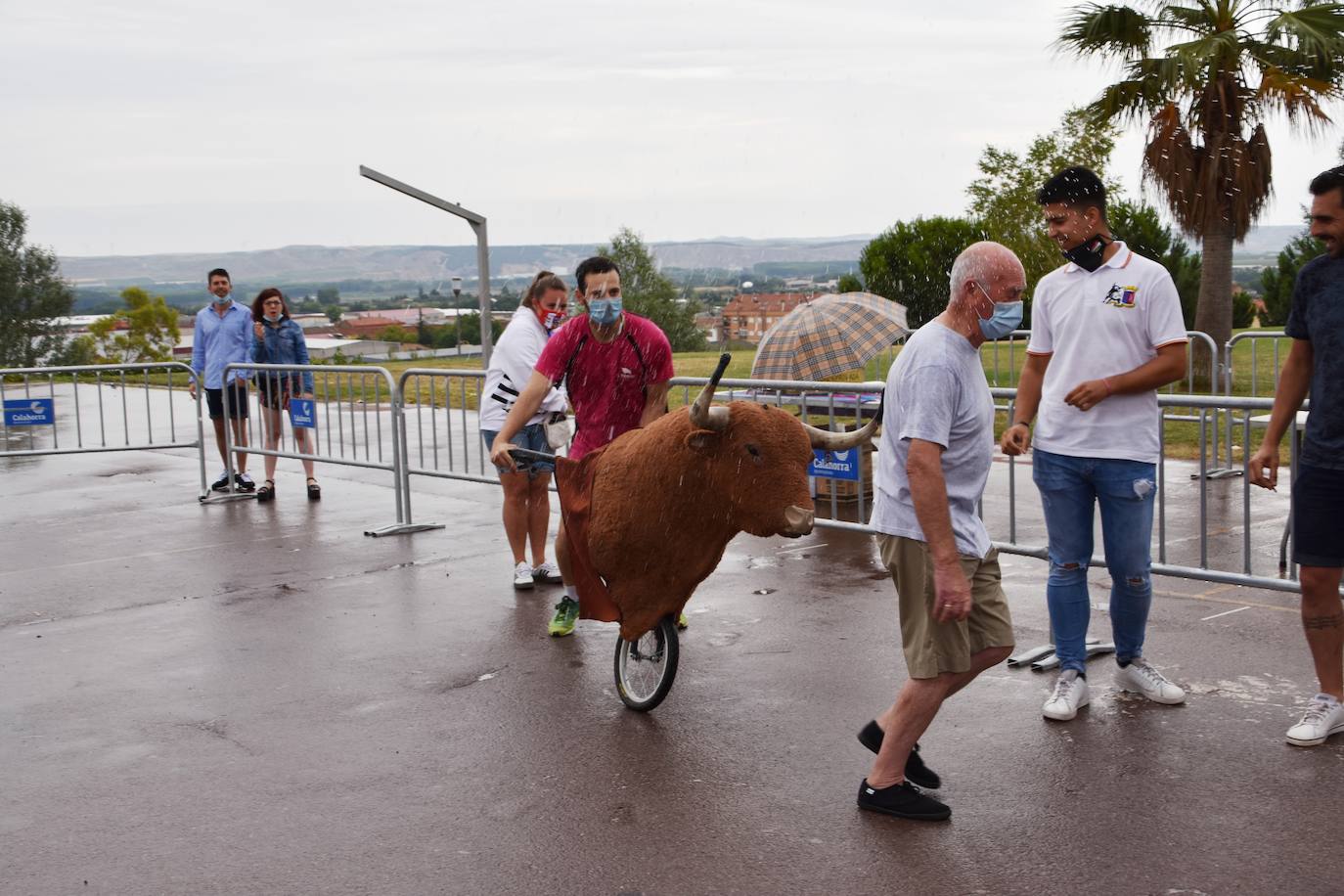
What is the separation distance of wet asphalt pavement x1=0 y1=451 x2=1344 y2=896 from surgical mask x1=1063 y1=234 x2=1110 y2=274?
6.15ft

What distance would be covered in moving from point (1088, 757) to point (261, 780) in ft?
10.4

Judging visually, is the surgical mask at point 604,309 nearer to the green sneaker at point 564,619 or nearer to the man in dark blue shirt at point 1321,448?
the green sneaker at point 564,619

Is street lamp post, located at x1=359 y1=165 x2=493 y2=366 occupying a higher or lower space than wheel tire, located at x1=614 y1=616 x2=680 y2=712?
→ higher

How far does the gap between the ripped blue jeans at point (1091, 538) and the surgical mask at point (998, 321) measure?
3.74 feet

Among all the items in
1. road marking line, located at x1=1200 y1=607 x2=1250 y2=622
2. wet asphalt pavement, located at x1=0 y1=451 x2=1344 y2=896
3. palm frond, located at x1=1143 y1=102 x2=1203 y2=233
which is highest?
palm frond, located at x1=1143 y1=102 x2=1203 y2=233

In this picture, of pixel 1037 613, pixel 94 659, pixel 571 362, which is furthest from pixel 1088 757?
pixel 94 659

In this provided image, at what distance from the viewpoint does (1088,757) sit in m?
5.13

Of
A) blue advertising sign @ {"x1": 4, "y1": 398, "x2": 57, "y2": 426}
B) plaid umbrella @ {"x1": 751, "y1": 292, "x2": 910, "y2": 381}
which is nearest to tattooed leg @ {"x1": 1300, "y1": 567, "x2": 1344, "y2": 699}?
plaid umbrella @ {"x1": 751, "y1": 292, "x2": 910, "y2": 381}

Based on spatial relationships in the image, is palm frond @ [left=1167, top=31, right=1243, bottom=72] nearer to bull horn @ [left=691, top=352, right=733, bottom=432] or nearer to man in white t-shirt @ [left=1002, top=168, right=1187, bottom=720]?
man in white t-shirt @ [left=1002, top=168, right=1187, bottom=720]

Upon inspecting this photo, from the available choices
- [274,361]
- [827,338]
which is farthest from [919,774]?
[274,361]

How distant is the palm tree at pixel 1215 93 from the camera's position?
19.4 m

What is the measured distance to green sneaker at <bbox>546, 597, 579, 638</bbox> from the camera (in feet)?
23.5

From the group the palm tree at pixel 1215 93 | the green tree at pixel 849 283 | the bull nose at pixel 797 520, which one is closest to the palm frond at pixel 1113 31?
the palm tree at pixel 1215 93

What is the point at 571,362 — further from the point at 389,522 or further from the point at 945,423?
the point at 389,522
